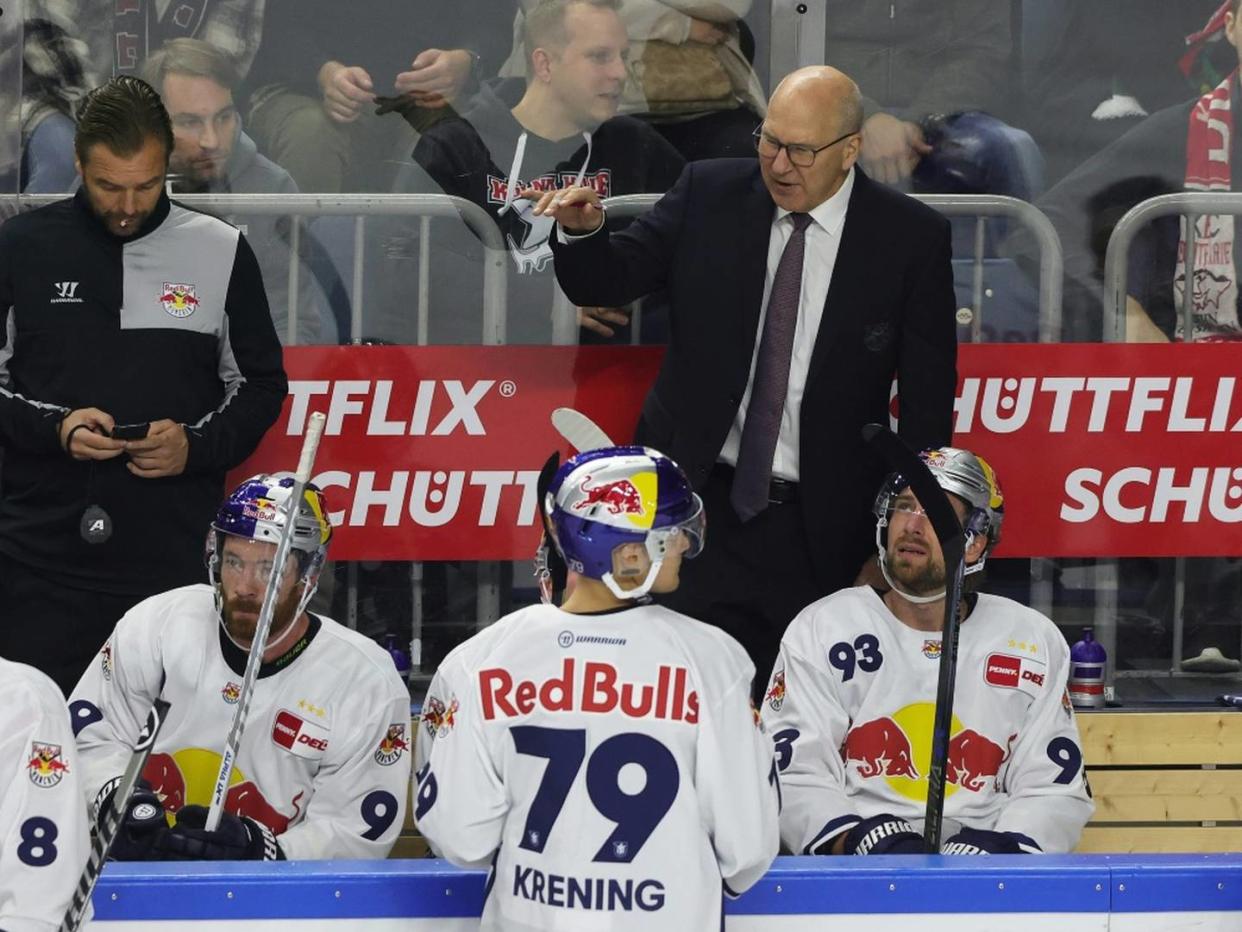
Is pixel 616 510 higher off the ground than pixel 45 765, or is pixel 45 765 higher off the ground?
pixel 616 510

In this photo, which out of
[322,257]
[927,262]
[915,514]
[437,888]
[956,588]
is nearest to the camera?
[437,888]

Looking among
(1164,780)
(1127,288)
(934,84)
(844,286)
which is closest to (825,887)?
(844,286)

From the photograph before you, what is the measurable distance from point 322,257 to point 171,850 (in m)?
1.91

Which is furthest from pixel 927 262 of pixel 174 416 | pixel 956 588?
pixel 174 416

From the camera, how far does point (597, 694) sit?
291 cm

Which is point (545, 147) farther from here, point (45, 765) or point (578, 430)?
point (45, 765)

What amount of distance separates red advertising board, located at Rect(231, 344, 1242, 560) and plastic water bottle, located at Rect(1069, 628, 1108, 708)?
26 centimetres

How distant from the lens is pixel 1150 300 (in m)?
5.15

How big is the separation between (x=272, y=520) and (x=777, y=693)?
1.04 m

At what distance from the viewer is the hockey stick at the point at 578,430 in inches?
140

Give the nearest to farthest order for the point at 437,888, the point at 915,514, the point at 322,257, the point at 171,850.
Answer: the point at 437,888
the point at 171,850
the point at 915,514
the point at 322,257

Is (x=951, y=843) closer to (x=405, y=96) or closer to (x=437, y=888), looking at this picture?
(x=437, y=888)

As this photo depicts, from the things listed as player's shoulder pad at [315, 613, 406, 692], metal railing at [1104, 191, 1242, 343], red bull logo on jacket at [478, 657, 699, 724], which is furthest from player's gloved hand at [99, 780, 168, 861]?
metal railing at [1104, 191, 1242, 343]

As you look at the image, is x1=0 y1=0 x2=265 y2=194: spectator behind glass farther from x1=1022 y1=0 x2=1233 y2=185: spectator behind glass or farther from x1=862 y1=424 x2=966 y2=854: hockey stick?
x1=862 y1=424 x2=966 y2=854: hockey stick
